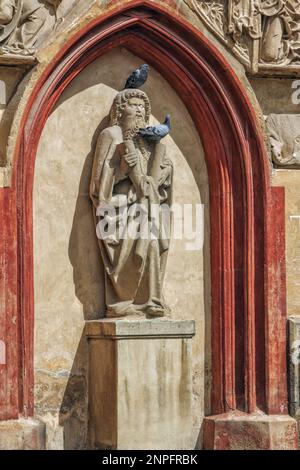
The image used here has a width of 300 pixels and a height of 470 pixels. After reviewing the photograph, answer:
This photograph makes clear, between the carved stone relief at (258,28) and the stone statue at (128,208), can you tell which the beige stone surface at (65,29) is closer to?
the carved stone relief at (258,28)

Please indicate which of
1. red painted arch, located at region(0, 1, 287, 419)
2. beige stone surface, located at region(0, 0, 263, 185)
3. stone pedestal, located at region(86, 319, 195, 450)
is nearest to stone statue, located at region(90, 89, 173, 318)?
stone pedestal, located at region(86, 319, 195, 450)

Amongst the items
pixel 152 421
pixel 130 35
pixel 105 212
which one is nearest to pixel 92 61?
pixel 130 35

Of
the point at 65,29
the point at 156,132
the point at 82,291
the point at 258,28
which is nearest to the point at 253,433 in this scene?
the point at 82,291

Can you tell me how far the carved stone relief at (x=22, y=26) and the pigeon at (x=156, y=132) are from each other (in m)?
1.23

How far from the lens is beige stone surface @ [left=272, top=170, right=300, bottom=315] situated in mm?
14336

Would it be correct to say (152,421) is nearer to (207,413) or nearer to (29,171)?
(207,413)

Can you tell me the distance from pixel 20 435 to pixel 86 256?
1736 mm

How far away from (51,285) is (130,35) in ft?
7.67

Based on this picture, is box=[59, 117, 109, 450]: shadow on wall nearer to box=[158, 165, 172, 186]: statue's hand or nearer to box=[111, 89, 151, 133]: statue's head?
box=[111, 89, 151, 133]: statue's head

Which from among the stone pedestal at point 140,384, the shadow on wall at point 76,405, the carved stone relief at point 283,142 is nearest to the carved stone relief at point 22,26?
the carved stone relief at point 283,142

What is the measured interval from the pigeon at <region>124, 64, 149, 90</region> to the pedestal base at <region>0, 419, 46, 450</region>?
311 centimetres

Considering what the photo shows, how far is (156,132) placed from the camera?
13805 millimetres

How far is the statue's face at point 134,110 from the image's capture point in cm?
1384

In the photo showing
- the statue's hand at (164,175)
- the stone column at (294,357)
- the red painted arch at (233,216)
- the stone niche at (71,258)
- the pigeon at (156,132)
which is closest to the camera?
the stone niche at (71,258)
